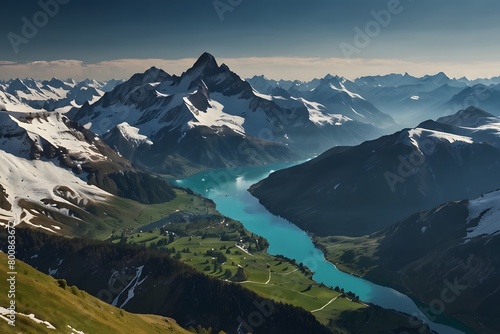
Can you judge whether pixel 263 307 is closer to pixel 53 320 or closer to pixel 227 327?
pixel 227 327

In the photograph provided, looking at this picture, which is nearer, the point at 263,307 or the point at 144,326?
the point at 144,326

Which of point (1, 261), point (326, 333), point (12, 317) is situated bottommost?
point (12, 317)

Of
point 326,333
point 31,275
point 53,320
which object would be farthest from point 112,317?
point 326,333

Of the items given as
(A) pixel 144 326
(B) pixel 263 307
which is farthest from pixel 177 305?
(A) pixel 144 326

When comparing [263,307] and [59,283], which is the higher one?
[263,307]

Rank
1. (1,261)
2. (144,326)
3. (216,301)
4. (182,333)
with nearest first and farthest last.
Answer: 1. (1,261)
2. (144,326)
3. (182,333)
4. (216,301)

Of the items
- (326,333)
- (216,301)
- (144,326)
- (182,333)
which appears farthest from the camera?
(216,301)
